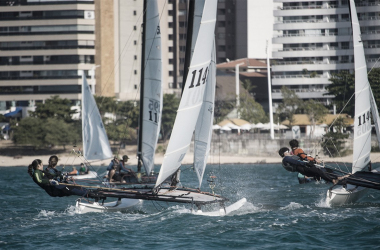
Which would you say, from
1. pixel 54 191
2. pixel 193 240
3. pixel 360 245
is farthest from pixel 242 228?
pixel 54 191

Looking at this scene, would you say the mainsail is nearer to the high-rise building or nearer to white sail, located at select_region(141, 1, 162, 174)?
white sail, located at select_region(141, 1, 162, 174)

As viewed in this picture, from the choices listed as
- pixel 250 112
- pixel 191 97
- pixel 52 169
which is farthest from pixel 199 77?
pixel 250 112

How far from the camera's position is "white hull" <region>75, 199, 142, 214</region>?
22.6 m

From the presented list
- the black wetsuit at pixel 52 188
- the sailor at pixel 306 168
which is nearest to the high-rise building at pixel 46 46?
the black wetsuit at pixel 52 188

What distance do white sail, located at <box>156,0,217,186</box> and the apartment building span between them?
206ft

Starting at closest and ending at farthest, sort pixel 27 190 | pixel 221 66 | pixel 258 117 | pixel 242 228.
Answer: pixel 242 228 → pixel 27 190 → pixel 258 117 → pixel 221 66

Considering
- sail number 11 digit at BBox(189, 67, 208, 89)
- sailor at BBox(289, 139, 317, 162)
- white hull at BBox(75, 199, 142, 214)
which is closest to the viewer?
sail number 11 digit at BBox(189, 67, 208, 89)

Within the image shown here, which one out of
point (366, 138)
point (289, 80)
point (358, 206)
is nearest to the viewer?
point (358, 206)

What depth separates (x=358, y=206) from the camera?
24094 mm

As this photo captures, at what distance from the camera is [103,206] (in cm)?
2294

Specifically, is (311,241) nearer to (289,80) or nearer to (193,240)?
(193,240)

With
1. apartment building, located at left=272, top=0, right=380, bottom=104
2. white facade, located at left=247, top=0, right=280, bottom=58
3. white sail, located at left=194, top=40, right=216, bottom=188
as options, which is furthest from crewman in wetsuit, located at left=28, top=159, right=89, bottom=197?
white facade, located at left=247, top=0, right=280, bottom=58

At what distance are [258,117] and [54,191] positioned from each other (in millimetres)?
58005

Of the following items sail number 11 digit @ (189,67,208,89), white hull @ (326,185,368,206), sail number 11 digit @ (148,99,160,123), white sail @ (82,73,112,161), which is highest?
sail number 11 digit @ (189,67,208,89)
